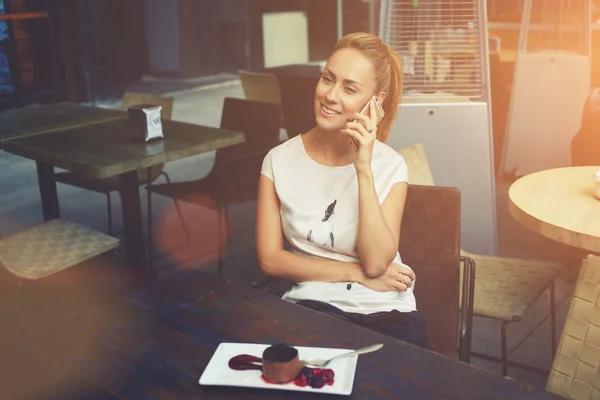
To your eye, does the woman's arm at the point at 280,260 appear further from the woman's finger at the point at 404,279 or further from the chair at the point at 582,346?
the chair at the point at 582,346

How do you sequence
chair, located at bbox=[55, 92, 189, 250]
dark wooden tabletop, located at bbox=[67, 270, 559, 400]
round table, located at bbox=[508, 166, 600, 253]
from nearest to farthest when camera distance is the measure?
dark wooden tabletop, located at bbox=[67, 270, 559, 400] → round table, located at bbox=[508, 166, 600, 253] → chair, located at bbox=[55, 92, 189, 250]

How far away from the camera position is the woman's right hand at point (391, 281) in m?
1.95

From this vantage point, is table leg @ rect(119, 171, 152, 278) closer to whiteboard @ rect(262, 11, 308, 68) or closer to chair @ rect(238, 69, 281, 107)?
chair @ rect(238, 69, 281, 107)

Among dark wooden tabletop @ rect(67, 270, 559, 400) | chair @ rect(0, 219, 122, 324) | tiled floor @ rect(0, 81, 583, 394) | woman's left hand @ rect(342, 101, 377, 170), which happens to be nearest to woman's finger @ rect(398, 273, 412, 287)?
woman's left hand @ rect(342, 101, 377, 170)

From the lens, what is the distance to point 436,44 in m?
3.56

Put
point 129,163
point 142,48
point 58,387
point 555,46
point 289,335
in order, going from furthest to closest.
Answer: point 142,48
point 555,46
point 129,163
point 289,335
point 58,387

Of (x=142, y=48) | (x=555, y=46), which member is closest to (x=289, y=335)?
(x=555, y=46)

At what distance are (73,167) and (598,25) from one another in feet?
14.0

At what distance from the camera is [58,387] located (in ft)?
4.49

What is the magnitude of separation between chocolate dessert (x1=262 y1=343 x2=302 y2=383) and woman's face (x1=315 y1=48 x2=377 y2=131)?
0.88 metres

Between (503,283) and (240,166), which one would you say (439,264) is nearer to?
(503,283)

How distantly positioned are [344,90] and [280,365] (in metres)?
0.99

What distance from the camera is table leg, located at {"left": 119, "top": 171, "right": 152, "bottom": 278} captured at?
3.45 metres

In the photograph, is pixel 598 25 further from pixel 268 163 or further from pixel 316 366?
pixel 316 366
